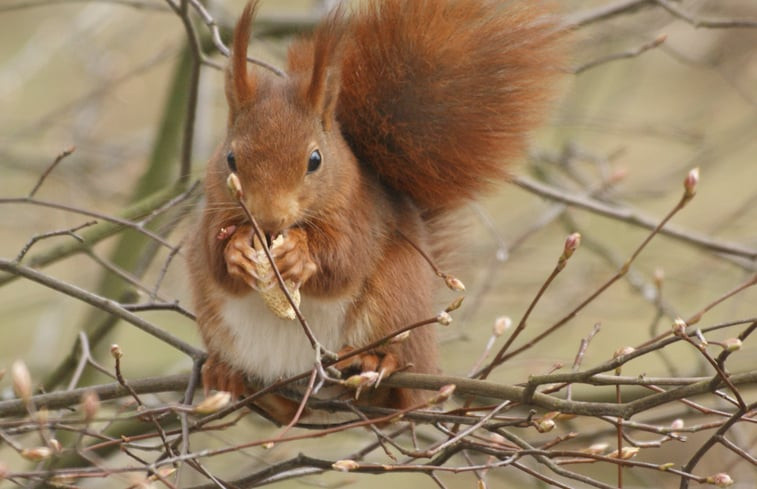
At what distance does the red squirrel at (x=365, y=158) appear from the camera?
1974mm

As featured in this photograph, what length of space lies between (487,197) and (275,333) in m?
0.51

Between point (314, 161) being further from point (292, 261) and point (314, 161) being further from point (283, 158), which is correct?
point (292, 261)

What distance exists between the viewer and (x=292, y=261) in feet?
6.18

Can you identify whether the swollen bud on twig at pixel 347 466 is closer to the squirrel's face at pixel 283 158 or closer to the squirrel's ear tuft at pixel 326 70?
the squirrel's face at pixel 283 158

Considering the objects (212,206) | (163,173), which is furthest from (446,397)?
(163,173)

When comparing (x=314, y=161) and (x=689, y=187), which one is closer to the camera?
(x=689, y=187)

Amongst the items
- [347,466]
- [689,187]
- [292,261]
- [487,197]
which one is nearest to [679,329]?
[689,187]

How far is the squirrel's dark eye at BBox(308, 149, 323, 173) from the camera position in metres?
1.95

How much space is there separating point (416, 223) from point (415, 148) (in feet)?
0.53

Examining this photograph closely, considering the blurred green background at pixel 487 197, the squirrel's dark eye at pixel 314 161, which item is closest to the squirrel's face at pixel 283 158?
the squirrel's dark eye at pixel 314 161

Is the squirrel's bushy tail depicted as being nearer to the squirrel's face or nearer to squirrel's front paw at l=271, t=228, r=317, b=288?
the squirrel's face

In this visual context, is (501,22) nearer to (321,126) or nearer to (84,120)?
(321,126)

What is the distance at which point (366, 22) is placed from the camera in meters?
2.21

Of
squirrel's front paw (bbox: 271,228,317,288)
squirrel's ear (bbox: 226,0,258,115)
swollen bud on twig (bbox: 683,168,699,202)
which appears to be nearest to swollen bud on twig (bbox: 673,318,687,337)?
swollen bud on twig (bbox: 683,168,699,202)
